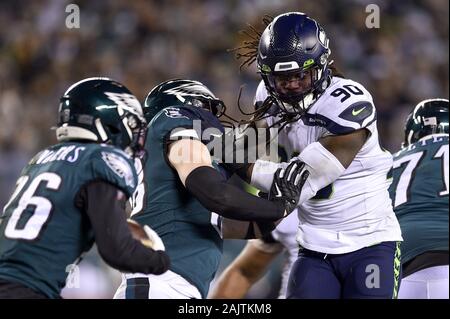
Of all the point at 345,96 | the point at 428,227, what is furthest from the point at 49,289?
the point at 428,227

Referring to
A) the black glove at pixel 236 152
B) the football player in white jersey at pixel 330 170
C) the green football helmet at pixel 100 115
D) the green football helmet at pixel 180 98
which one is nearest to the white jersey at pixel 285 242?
the black glove at pixel 236 152

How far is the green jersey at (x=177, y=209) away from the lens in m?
3.65

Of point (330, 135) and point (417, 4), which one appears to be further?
point (417, 4)

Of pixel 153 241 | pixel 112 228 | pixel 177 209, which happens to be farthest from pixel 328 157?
pixel 112 228

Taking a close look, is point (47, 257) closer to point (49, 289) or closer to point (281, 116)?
point (49, 289)

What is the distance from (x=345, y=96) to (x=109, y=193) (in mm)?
1330

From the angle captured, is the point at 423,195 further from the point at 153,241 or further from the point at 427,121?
the point at 153,241

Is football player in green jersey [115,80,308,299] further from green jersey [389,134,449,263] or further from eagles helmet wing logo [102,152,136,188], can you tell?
green jersey [389,134,449,263]

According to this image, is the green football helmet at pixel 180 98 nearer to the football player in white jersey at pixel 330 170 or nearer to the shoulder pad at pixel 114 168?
the football player in white jersey at pixel 330 170

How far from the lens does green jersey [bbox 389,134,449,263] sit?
461 cm

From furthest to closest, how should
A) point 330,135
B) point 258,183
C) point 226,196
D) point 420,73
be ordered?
point 420,73
point 258,183
point 330,135
point 226,196

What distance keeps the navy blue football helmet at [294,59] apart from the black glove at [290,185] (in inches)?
12.0

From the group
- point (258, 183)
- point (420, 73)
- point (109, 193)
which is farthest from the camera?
point (420, 73)

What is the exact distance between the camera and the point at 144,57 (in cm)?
933
